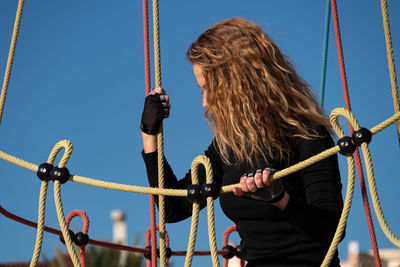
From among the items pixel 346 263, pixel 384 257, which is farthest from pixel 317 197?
pixel 346 263

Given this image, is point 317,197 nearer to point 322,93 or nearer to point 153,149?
point 153,149

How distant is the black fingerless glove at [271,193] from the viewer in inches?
53.3

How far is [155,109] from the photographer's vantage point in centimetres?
176

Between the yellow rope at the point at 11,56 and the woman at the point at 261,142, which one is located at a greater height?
the yellow rope at the point at 11,56

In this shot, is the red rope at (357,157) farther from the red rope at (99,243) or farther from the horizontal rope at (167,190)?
the red rope at (99,243)

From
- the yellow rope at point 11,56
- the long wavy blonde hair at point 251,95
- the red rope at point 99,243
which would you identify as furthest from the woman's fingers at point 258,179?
the red rope at point 99,243

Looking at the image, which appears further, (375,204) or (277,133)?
(277,133)

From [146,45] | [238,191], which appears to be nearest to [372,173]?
[238,191]

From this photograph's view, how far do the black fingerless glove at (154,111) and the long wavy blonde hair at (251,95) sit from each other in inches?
5.2

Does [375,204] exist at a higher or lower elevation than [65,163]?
lower

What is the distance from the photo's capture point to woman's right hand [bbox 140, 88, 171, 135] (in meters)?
1.76

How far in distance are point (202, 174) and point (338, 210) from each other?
55 centimetres

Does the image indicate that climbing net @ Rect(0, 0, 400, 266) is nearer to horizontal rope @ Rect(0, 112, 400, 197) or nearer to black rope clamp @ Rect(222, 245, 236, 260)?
horizontal rope @ Rect(0, 112, 400, 197)

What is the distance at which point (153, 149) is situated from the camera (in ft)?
6.14
